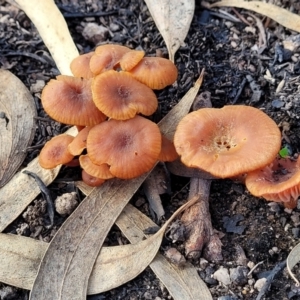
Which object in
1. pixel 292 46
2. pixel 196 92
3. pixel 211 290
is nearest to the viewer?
pixel 211 290

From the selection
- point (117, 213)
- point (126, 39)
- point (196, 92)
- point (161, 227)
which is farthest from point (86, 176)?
point (126, 39)

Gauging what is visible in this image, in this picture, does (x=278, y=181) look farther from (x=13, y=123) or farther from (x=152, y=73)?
(x=13, y=123)

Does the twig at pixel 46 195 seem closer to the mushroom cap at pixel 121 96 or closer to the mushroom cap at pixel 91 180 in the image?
the mushroom cap at pixel 91 180

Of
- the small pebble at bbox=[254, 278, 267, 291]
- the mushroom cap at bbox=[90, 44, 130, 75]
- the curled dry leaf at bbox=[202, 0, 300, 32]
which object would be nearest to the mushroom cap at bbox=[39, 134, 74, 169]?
the mushroom cap at bbox=[90, 44, 130, 75]

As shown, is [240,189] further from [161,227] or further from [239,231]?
[161,227]

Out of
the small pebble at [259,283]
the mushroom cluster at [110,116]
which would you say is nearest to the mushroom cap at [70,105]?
the mushroom cluster at [110,116]

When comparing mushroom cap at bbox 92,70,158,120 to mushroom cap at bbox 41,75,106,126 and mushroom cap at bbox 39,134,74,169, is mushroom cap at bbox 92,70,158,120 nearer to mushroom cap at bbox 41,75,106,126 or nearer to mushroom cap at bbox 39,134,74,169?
mushroom cap at bbox 41,75,106,126
